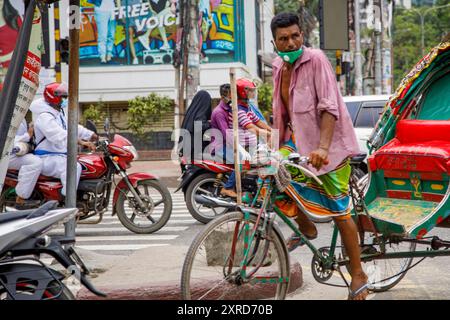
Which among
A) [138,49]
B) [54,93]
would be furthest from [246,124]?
[138,49]

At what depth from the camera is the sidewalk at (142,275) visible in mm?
5117

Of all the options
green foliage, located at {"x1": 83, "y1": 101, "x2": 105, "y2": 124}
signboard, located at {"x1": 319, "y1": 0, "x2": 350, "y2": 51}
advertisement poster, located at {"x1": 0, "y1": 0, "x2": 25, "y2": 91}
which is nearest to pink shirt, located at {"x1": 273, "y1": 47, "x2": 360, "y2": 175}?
advertisement poster, located at {"x1": 0, "y1": 0, "x2": 25, "y2": 91}

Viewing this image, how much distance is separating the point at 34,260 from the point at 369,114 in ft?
32.0

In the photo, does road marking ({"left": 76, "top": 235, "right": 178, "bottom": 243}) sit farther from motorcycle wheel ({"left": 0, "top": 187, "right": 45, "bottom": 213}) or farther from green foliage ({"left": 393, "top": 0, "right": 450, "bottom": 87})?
green foliage ({"left": 393, "top": 0, "right": 450, "bottom": 87})

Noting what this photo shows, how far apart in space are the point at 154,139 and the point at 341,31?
1901cm

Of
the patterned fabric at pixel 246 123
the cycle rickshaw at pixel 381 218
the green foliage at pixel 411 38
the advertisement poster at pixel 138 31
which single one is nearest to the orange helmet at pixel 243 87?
the patterned fabric at pixel 246 123

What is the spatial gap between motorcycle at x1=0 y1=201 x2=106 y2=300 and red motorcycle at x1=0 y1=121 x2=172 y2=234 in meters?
5.19

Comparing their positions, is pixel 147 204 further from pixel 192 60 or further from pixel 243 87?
pixel 192 60

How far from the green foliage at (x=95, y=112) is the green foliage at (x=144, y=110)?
4.13 ft

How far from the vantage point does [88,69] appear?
3231cm
